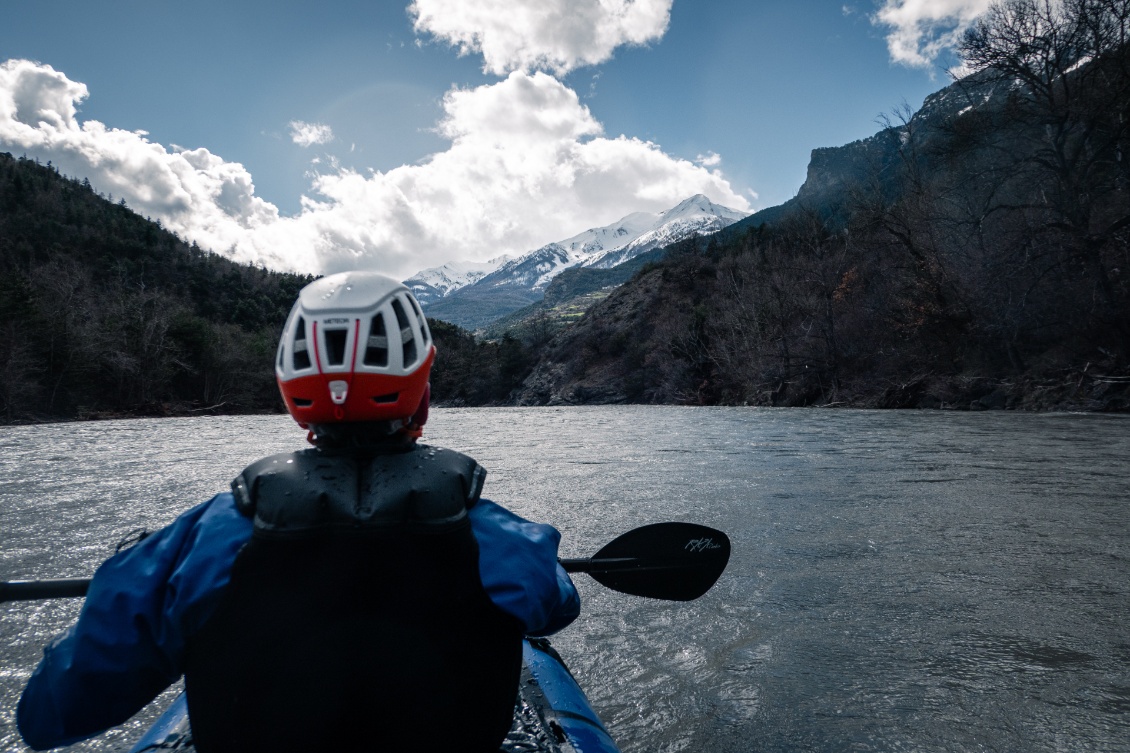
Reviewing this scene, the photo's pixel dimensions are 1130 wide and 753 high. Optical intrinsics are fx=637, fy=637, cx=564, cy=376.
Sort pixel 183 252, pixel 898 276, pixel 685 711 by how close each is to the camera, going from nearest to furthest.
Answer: pixel 685 711
pixel 898 276
pixel 183 252

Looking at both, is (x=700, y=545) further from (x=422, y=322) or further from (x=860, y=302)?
(x=860, y=302)

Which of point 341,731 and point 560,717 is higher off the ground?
point 341,731

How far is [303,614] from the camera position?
1414 millimetres

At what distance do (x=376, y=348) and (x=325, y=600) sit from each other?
1.94 feet

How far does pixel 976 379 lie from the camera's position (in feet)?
71.0

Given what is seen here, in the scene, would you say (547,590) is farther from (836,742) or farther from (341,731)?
(836,742)

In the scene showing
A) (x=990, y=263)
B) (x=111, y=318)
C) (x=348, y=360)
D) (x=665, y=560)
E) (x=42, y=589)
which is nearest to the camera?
(x=348, y=360)

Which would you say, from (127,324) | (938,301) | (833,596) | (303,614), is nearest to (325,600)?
(303,614)

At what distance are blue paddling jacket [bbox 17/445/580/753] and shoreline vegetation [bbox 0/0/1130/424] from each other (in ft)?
→ 68.4

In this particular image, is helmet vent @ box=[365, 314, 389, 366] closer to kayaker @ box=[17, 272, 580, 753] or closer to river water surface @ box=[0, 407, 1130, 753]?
kayaker @ box=[17, 272, 580, 753]

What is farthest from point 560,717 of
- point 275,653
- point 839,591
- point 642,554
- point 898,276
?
point 898,276

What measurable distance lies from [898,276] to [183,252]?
88181 mm

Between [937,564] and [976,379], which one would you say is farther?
[976,379]

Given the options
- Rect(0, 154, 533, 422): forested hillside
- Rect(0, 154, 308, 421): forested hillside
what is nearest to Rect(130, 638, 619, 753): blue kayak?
Rect(0, 154, 533, 422): forested hillside
